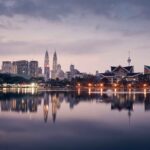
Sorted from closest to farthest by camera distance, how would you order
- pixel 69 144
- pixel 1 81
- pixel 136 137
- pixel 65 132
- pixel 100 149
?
pixel 100 149 → pixel 69 144 → pixel 136 137 → pixel 65 132 → pixel 1 81

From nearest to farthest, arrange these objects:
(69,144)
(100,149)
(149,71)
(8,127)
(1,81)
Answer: (100,149)
(69,144)
(8,127)
(1,81)
(149,71)

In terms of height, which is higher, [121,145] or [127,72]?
[127,72]

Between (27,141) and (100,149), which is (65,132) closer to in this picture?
(27,141)

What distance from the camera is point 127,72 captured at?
18688 centimetres

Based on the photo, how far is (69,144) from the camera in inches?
708

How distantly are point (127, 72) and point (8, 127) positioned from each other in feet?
546

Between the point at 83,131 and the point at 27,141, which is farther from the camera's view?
the point at 83,131

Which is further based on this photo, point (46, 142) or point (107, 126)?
point (107, 126)

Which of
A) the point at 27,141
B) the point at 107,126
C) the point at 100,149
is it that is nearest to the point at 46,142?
the point at 27,141

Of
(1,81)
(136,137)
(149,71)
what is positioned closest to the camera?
(136,137)

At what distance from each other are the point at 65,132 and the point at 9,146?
5.53 metres

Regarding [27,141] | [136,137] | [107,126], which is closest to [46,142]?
[27,141]

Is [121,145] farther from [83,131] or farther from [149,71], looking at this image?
[149,71]

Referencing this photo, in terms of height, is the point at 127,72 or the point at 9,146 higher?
the point at 127,72
